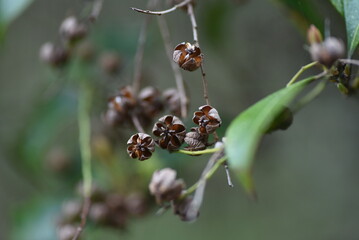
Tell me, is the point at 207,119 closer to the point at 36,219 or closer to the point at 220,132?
A: the point at 220,132

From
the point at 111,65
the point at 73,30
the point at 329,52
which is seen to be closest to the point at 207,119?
the point at 329,52

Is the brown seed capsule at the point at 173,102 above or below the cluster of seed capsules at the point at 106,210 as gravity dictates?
above

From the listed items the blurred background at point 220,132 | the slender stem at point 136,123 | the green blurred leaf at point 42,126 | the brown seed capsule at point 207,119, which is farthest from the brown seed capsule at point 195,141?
the green blurred leaf at point 42,126

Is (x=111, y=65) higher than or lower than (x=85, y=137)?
higher

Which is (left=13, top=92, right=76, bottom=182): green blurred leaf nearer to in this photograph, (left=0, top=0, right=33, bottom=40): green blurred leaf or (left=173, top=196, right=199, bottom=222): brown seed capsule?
(left=0, top=0, right=33, bottom=40): green blurred leaf

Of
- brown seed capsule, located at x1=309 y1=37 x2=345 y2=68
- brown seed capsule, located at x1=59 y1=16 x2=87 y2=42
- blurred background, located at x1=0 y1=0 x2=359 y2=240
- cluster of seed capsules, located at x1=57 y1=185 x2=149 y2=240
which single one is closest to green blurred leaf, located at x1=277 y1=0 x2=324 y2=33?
blurred background, located at x1=0 y1=0 x2=359 y2=240

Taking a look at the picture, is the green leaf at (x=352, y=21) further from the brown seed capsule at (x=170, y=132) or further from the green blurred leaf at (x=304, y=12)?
the brown seed capsule at (x=170, y=132)
